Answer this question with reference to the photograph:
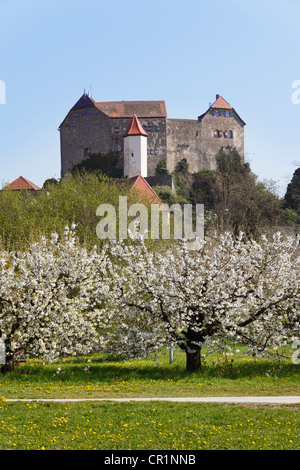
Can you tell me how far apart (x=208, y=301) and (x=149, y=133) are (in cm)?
7241

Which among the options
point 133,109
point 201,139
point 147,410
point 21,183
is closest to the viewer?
point 147,410

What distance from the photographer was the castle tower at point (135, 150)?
8656 cm

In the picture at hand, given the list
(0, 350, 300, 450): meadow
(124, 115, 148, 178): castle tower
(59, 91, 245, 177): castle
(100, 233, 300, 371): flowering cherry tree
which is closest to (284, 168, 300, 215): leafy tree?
(59, 91, 245, 177): castle

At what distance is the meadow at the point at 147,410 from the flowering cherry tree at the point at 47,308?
0.94 m

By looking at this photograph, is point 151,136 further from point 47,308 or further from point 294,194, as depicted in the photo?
point 47,308

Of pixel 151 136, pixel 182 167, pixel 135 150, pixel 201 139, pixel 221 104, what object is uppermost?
pixel 221 104

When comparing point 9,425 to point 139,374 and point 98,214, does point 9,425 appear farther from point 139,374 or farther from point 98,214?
point 98,214

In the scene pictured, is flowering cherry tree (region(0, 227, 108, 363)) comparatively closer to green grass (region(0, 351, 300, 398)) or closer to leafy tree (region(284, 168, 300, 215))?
green grass (region(0, 351, 300, 398))

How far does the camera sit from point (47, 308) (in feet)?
76.0

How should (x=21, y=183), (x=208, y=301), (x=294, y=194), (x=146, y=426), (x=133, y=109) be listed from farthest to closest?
(x=133, y=109)
(x=21, y=183)
(x=294, y=194)
(x=208, y=301)
(x=146, y=426)

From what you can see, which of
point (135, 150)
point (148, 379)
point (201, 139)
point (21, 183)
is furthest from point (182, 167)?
point (148, 379)

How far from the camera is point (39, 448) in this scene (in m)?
12.4
